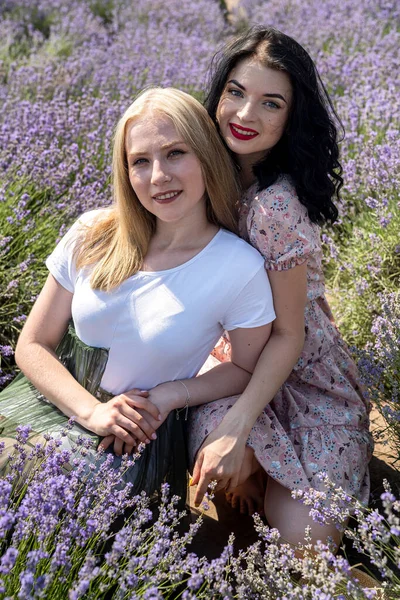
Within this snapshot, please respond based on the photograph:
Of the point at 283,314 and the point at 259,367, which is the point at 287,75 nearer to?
the point at 283,314

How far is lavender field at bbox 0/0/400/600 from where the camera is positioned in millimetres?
1601

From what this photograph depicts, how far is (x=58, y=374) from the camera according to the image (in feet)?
7.64

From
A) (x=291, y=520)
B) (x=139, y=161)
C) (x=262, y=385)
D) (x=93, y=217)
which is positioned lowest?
(x=291, y=520)

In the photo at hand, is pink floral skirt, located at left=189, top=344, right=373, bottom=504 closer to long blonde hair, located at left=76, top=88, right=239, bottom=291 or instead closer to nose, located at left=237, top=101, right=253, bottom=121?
long blonde hair, located at left=76, top=88, right=239, bottom=291

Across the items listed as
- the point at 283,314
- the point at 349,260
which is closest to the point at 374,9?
the point at 349,260

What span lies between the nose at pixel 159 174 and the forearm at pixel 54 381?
2.08 ft

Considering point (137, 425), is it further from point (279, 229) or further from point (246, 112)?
point (246, 112)

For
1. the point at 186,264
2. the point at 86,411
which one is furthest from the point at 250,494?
the point at 186,264

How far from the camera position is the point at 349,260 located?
3455 mm

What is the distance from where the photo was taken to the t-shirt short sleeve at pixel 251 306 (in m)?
2.27

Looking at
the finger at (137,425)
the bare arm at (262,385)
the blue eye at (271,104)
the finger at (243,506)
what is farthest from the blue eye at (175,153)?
the finger at (243,506)

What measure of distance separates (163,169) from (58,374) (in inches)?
27.2

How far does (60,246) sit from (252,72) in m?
0.82

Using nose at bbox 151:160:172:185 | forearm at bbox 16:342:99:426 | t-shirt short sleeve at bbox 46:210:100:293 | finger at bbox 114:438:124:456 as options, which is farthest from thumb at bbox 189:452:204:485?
nose at bbox 151:160:172:185
